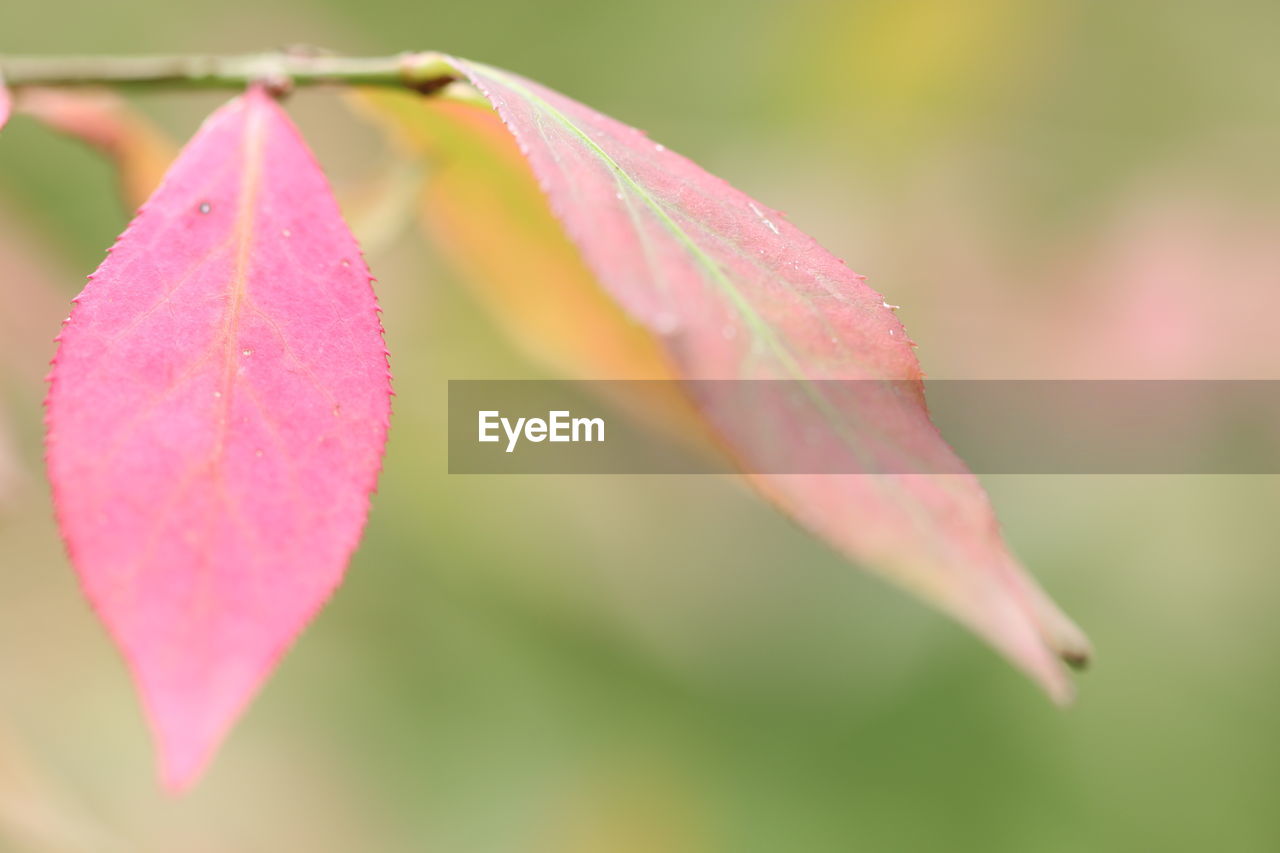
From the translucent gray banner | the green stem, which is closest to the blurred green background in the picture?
the translucent gray banner

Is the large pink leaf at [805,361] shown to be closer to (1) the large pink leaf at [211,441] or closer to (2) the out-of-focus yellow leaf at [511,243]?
(1) the large pink leaf at [211,441]

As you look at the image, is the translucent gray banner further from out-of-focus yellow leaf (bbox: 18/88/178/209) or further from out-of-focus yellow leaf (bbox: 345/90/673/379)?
out-of-focus yellow leaf (bbox: 18/88/178/209)

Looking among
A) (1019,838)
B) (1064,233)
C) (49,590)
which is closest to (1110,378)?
(1064,233)

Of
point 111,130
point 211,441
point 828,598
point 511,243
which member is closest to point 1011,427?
point 828,598

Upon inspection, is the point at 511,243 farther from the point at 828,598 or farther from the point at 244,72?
the point at 828,598

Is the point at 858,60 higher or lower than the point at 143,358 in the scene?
higher

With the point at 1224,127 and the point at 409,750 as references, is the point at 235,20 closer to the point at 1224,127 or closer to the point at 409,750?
the point at 409,750

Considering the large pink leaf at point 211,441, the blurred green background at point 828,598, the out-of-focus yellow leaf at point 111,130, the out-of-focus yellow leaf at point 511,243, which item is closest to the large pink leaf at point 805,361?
the large pink leaf at point 211,441
